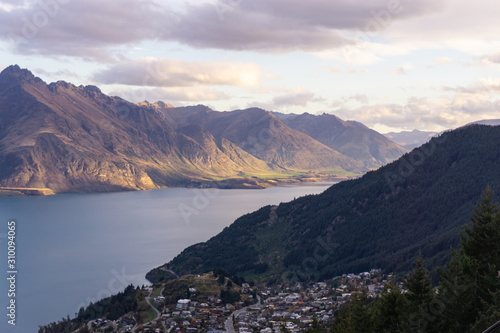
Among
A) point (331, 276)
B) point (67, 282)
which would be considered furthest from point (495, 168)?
point (67, 282)

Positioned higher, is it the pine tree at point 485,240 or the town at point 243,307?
the pine tree at point 485,240

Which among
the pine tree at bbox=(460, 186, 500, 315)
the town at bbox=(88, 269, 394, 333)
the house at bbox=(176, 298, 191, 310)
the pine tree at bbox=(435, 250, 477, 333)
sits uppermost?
the pine tree at bbox=(460, 186, 500, 315)

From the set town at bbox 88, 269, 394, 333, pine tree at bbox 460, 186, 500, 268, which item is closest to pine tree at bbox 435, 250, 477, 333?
pine tree at bbox 460, 186, 500, 268

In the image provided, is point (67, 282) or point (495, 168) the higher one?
point (495, 168)

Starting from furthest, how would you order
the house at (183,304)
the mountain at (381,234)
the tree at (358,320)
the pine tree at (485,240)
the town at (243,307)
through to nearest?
1. the mountain at (381,234)
2. the house at (183,304)
3. the town at (243,307)
4. the tree at (358,320)
5. the pine tree at (485,240)

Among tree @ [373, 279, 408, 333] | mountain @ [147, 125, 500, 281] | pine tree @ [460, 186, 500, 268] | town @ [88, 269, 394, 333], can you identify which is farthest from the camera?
mountain @ [147, 125, 500, 281]

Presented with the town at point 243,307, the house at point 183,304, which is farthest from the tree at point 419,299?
the house at point 183,304

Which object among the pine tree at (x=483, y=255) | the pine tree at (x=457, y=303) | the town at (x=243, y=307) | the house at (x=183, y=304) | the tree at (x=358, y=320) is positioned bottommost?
the town at (x=243, y=307)

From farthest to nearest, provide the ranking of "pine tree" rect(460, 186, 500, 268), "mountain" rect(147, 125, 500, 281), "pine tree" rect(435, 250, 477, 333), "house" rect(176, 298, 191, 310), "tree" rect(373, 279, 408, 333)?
"mountain" rect(147, 125, 500, 281), "house" rect(176, 298, 191, 310), "tree" rect(373, 279, 408, 333), "pine tree" rect(460, 186, 500, 268), "pine tree" rect(435, 250, 477, 333)

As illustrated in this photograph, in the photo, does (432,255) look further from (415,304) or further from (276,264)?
(415,304)

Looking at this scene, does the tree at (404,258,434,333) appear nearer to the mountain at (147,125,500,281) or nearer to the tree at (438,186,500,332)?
the tree at (438,186,500,332)

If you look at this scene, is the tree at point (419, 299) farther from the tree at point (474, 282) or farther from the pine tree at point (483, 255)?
the pine tree at point (483, 255)
